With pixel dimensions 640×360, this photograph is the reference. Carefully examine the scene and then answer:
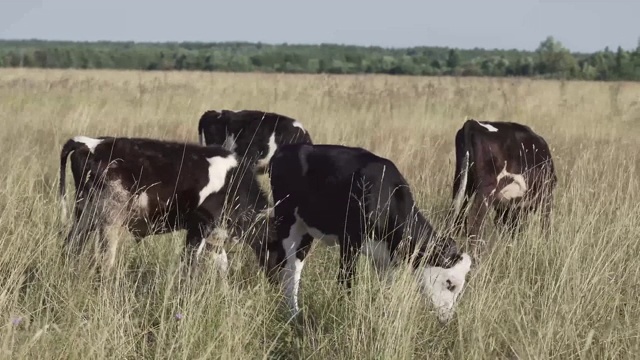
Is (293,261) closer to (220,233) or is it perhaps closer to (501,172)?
(220,233)

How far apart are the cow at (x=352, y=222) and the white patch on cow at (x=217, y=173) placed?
0.44 meters

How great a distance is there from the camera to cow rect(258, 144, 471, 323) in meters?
4.78

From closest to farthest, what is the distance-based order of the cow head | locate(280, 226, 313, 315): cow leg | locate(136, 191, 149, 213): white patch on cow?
the cow head < locate(280, 226, 313, 315): cow leg < locate(136, 191, 149, 213): white patch on cow

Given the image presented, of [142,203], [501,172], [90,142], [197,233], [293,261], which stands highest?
[90,142]

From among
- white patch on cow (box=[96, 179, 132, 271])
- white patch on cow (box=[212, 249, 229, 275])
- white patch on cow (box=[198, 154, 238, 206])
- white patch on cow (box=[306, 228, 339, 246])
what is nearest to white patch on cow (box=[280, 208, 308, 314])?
white patch on cow (box=[306, 228, 339, 246])

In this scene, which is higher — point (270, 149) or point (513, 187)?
point (513, 187)

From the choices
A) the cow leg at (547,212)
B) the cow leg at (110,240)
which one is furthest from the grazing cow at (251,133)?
the cow leg at (110,240)

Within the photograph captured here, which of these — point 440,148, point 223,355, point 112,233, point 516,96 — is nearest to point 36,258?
point 112,233

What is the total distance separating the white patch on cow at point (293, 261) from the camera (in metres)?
5.33

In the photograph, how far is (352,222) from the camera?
211 inches

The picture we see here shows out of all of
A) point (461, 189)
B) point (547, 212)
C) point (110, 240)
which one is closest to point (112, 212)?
point (110, 240)

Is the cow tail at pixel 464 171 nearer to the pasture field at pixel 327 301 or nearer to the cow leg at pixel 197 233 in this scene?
the pasture field at pixel 327 301

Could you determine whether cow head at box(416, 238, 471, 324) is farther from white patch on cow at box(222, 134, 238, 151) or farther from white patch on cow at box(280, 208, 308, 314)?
white patch on cow at box(222, 134, 238, 151)

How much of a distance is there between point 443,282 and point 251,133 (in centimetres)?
574
